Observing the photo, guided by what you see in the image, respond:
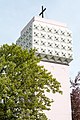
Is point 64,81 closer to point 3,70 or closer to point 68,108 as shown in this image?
point 68,108

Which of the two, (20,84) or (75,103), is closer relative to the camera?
(20,84)

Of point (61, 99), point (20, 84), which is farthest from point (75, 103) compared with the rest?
point (20, 84)

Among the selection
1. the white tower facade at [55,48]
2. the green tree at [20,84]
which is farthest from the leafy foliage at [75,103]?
the green tree at [20,84]

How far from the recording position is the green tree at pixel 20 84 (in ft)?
50.0

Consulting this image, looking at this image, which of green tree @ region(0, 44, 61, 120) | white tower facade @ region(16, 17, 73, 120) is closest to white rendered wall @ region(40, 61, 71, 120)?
white tower facade @ region(16, 17, 73, 120)

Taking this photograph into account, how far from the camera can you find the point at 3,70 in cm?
1614

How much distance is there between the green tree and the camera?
1524 centimetres

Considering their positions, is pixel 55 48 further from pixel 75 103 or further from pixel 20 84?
pixel 20 84

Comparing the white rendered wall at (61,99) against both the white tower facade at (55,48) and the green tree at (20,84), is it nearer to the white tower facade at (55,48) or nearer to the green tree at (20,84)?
the white tower facade at (55,48)

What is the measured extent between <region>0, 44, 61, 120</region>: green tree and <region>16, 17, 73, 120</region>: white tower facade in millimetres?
7188

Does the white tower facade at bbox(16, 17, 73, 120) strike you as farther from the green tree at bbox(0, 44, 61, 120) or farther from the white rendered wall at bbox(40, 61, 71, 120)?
the green tree at bbox(0, 44, 61, 120)

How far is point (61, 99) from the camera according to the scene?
23766 millimetres

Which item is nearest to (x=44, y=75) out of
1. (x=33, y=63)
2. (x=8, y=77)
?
(x=33, y=63)

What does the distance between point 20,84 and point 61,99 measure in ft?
28.2
